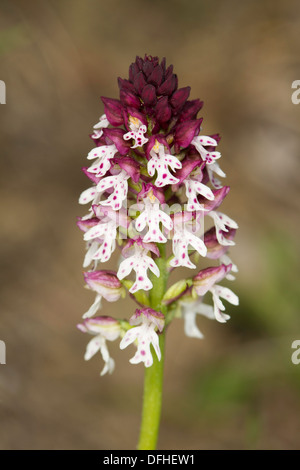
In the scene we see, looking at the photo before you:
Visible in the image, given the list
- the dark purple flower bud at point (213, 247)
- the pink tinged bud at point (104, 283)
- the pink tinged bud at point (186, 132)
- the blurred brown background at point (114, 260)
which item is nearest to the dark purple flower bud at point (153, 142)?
the pink tinged bud at point (186, 132)

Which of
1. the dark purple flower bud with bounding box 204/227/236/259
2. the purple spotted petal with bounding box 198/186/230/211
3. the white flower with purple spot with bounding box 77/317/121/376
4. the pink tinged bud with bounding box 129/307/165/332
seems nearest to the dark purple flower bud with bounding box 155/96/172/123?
the purple spotted petal with bounding box 198/186/230/211

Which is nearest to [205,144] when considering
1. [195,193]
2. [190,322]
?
[195,193]

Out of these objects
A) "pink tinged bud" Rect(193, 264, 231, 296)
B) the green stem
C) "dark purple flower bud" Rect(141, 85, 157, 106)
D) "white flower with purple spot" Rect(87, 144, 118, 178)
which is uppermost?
"dark purple flower bud" Rect(141, 85, 157, 106)

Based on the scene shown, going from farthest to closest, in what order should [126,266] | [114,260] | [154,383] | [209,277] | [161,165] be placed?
[114,260]
[154,383]
[209,277]
[126,266]
[161,165]

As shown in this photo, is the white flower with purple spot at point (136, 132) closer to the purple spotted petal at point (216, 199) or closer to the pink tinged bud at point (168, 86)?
the pink tinged bud at point (168, 86)

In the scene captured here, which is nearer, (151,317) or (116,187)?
(116,187)

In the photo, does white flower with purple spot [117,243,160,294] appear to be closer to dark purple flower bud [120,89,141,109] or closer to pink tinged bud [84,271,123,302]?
pink tinged bud [84,271,123,302]

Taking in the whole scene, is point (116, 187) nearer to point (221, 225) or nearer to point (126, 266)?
point (126, 266)
